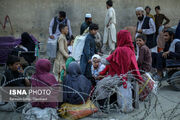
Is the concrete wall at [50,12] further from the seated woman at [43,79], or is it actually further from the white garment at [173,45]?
the seated woman at [43,79]

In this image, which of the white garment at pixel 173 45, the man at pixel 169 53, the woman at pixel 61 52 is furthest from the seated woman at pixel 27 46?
the white garment at pixel 173 45

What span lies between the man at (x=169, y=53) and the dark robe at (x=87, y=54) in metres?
1.59

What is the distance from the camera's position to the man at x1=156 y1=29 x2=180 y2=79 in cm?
615

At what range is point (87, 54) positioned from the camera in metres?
5.92

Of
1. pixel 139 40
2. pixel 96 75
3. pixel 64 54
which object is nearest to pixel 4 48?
pixel 64 54

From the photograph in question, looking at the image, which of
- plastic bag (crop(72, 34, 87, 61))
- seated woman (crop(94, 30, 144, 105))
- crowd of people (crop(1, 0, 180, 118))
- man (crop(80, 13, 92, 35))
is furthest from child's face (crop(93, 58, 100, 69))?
man (crop(80, 13, 92, 35))

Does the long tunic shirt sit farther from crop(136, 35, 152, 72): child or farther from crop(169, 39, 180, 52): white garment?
crop(169, 39, 180, 52): white garment

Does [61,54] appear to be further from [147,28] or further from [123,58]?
[147,28]

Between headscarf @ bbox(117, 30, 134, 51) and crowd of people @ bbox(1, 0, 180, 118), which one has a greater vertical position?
headscarf @ bbox(117, 30, 134, 51)

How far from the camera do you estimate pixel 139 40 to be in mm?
5984

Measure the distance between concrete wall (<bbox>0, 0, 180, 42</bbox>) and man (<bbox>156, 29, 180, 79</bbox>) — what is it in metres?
4.91

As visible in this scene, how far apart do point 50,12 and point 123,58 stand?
642 cm

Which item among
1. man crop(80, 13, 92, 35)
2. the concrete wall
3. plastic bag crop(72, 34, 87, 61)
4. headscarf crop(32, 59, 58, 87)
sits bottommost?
headscarf crop(32, 59, 58, 87)

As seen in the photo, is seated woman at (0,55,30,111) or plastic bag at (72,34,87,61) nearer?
seated woman at (0,55,30,111)
